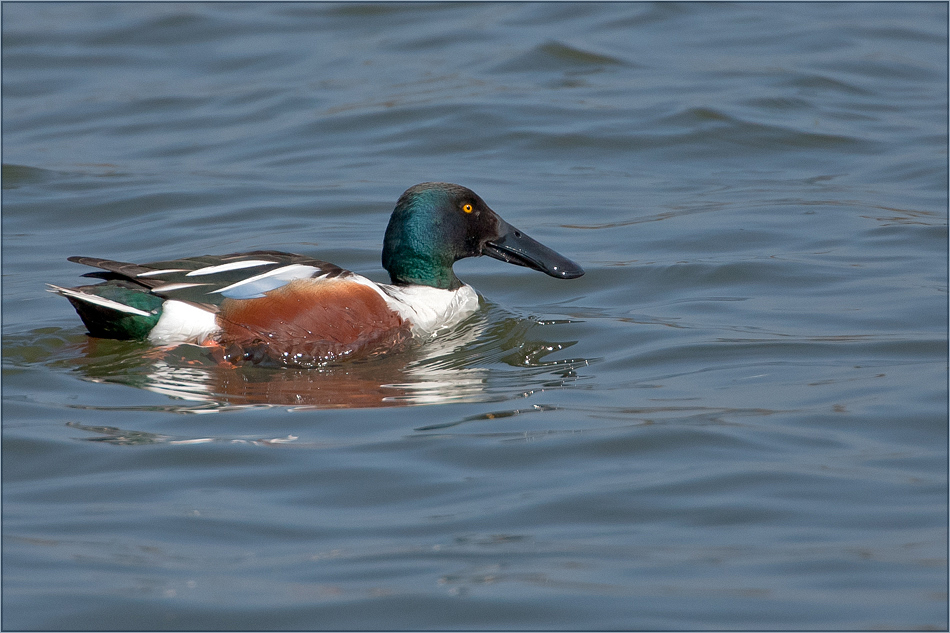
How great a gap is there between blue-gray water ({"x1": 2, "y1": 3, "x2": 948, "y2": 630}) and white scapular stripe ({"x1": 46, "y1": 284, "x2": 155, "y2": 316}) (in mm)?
237

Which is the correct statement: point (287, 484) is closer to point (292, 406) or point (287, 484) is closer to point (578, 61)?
point (292, 406)

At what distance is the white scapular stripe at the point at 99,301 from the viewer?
5.93 metres

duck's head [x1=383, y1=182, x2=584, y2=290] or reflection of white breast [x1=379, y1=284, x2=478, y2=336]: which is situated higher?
duck's head [x1=383, y1=182, x2=584, y2=290]

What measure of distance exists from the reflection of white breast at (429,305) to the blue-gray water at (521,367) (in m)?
0.13

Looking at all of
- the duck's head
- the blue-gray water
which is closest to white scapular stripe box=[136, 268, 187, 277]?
the blue-gray water

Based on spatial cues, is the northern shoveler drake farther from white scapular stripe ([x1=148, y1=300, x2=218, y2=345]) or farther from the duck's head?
the duck's head

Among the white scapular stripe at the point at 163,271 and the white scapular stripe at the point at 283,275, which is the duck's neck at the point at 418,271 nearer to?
the white scapular stripe at the point at 283,275

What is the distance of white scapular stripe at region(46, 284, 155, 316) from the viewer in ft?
19.5

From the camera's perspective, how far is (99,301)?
6004mm

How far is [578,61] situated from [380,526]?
34.2 feet

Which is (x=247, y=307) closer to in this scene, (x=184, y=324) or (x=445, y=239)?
(x=184, y=324)

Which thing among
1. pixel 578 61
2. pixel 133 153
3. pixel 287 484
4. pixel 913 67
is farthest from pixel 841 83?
pixel 287 484

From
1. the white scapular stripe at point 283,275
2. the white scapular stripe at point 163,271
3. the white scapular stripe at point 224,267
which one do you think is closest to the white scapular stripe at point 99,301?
the white scapular stripe at point 163,271

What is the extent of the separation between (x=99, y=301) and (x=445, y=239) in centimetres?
194
